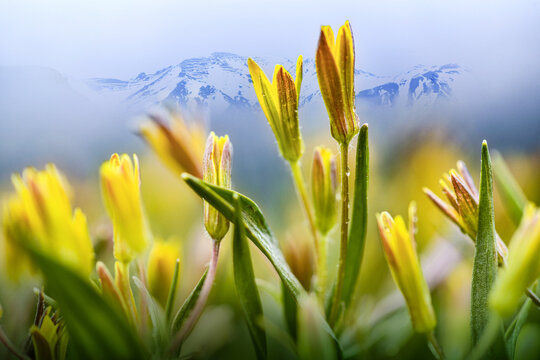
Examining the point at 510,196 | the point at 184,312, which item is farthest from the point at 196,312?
the point at 510,196

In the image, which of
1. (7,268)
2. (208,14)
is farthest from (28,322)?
(208,14)

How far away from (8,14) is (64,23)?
4 centimetres

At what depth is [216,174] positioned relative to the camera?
0.26m

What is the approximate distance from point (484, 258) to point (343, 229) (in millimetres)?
76

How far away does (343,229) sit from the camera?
0.26 m

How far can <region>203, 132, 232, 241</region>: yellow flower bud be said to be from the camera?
0.26 meters

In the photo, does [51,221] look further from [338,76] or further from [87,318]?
[338,76]

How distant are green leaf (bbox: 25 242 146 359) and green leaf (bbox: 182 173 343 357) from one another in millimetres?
65

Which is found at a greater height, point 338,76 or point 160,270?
point 338,76

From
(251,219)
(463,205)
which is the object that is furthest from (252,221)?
(463,205)

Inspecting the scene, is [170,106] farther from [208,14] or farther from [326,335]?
[326,335]

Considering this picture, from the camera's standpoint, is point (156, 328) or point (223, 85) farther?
point (223, 85)

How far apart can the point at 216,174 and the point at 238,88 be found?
12 cm

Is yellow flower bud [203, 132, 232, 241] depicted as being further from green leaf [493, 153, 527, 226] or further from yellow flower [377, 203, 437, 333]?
green leaf [493, 153, 527, 226]
